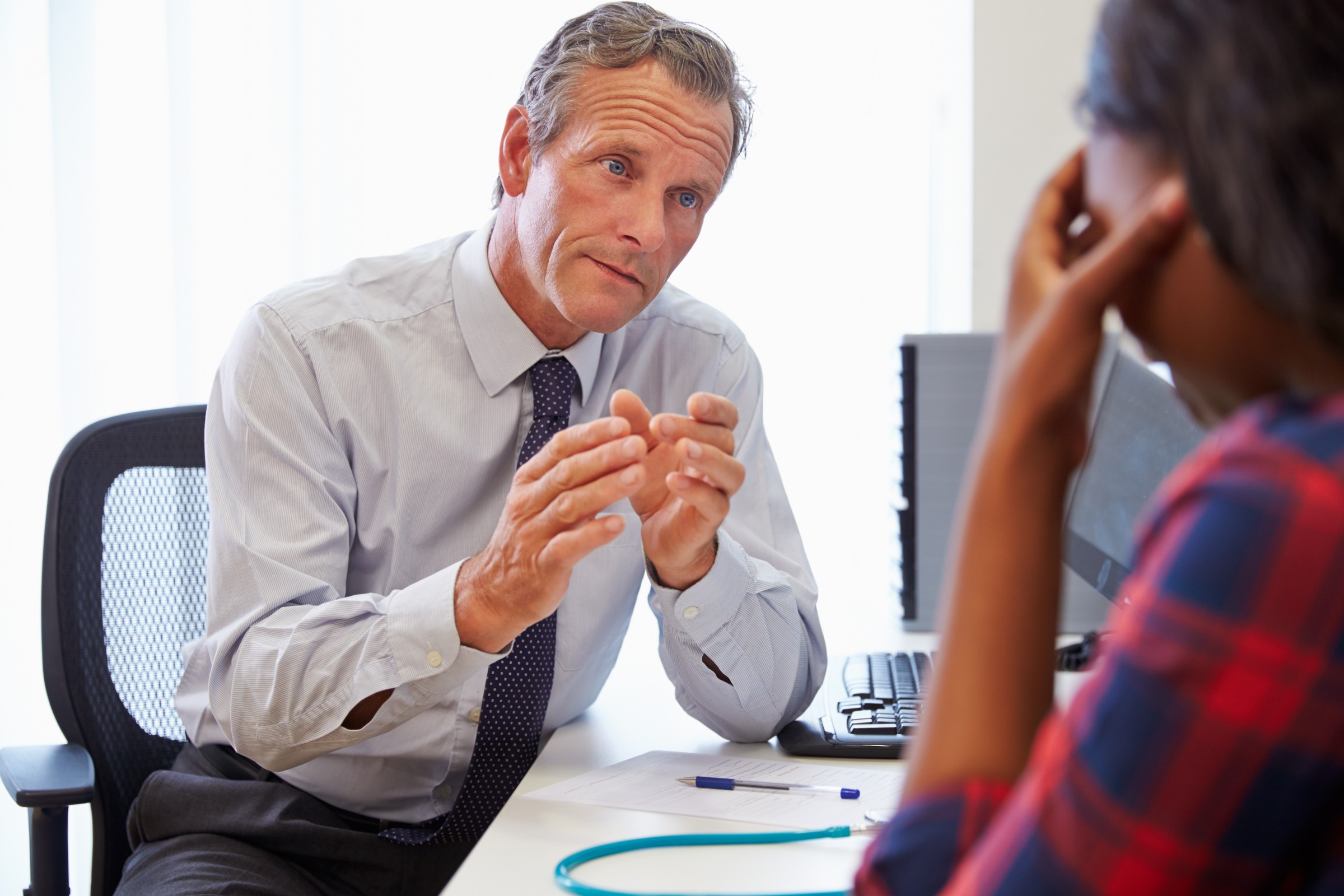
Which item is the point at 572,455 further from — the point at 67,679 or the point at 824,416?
the point at 824,416

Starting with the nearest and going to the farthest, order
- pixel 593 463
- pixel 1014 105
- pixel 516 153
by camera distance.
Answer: pixel 593 463, pixel 516 153, pixel 1014 105

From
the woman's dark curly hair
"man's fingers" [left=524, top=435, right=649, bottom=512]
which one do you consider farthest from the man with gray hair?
the woman's dark curly hair

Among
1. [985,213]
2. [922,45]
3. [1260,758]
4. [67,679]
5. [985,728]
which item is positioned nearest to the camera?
[1260,758]

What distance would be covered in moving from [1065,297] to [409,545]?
1.01m

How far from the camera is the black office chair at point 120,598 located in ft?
4.29

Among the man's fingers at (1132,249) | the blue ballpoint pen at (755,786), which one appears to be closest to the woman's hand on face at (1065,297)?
the man's fingers at (1132,249)

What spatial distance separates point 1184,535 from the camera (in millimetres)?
334

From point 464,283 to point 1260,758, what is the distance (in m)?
1.21

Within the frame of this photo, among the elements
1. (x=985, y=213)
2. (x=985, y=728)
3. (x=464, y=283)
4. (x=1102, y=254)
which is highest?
(x=985, y=213)

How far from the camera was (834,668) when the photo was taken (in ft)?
4.95

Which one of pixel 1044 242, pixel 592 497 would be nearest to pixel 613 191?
pixel 592 497

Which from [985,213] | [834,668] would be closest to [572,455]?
[834,668]

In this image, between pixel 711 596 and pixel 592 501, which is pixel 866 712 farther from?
pixel 592 501

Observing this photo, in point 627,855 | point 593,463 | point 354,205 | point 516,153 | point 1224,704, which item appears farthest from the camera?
point 354,205
